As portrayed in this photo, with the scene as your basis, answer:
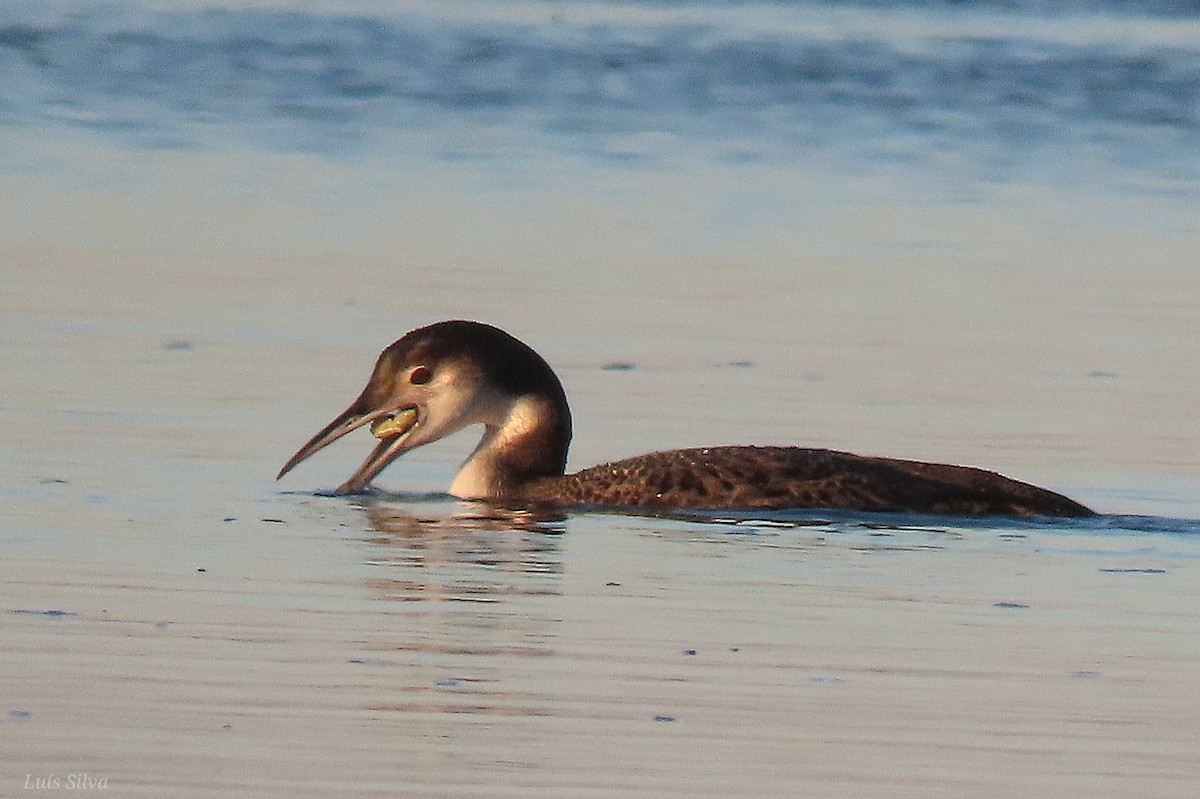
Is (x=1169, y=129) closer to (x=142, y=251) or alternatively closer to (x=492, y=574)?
(x=142, y=251)

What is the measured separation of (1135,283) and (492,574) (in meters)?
7.27

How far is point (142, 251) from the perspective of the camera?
15.4m

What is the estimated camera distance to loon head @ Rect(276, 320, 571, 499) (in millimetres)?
10781

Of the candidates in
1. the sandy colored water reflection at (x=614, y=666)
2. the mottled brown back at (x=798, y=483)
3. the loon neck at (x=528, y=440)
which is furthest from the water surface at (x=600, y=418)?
the loon neck at (x=528, y=440)

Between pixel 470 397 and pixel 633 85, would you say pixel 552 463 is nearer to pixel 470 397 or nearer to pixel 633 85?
pixel 470 397

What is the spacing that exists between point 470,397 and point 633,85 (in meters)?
15.2

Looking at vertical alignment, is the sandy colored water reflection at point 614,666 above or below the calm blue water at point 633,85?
above

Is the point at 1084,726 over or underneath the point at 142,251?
over

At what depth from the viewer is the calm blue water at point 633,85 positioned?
2141cm

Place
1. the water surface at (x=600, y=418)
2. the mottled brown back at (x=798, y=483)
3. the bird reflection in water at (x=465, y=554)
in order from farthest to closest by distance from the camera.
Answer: the mottled brown back at (x=798, y=483) < the bird reflection in water at (x=465, y=554) < the water surface at (x=600, y=418)

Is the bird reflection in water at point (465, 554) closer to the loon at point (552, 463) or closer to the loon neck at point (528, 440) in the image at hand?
the loon at point (552, 463)

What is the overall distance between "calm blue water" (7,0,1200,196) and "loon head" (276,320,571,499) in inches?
340

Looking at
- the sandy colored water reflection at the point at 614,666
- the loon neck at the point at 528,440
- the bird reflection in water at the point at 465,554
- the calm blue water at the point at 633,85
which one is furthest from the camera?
the calm blue water at the point at 633,85

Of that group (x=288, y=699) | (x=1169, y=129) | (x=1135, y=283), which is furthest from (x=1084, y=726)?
(x=1169, y=129)
